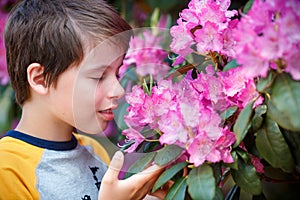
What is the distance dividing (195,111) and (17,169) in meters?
0.44

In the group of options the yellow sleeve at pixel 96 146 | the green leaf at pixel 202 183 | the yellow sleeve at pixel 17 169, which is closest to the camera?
the green leaf at pixel 202 183

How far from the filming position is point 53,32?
120cm

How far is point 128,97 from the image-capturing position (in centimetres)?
104

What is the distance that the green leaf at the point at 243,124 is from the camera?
87 centimetres

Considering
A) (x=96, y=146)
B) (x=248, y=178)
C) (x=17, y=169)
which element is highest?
(x=248, y=178)

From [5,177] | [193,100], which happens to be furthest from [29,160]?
[193,100]

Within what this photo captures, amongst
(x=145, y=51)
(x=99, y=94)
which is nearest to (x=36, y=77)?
(x=99, y=94)

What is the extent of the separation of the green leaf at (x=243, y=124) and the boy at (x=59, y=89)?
0.27 metres

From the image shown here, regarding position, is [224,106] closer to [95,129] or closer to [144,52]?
[95,129]

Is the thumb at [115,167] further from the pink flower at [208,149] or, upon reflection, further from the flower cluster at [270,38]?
the flower cluster at [270,38]

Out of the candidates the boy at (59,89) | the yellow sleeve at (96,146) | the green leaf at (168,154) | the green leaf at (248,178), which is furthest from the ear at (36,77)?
the green leaf at (248,178)

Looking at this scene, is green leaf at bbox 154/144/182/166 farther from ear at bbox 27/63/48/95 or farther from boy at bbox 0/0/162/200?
ear at bbox 27/63/48/95

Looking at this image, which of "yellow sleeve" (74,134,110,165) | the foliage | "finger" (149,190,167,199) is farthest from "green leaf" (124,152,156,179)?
"yellow sleeve" (74,134,110,165)

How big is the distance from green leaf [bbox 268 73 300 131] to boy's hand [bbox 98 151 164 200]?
0.28 meters
